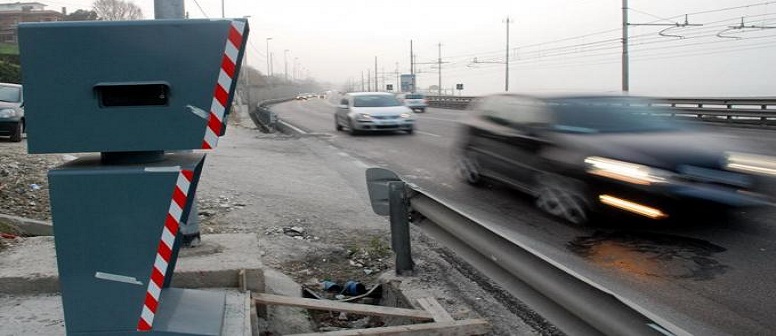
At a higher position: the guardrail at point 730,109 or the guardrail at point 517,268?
the guardrail at point 730,109

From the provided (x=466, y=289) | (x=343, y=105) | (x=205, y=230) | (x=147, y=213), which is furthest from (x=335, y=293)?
(x=343, y=105)

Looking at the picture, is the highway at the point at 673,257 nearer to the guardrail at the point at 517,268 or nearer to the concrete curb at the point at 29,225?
the guardrail at the point at 517,268

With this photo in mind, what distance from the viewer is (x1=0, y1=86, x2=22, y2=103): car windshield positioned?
50.2 ft

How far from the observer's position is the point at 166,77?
110 inches

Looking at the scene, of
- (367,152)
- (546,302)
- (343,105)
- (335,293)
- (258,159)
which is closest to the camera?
(546,302)

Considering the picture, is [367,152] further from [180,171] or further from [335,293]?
[180,171]

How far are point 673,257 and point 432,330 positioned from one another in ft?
9.79

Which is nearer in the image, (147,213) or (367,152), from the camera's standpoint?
(147,213)

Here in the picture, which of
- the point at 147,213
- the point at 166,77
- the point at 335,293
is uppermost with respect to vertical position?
the point at 166,77

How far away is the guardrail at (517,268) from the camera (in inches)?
105

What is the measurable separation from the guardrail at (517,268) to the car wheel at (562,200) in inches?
106

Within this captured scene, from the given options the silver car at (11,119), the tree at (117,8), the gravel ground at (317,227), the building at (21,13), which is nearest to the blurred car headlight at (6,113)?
the silver car at (11,119)

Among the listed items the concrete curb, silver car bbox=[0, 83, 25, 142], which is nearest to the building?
silver car bbox=[0, 83, 25, 142]

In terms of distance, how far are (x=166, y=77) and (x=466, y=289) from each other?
2948 mm
